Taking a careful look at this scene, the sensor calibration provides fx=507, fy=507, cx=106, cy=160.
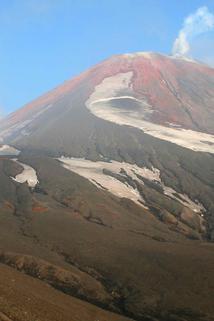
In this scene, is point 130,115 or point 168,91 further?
point 168,91

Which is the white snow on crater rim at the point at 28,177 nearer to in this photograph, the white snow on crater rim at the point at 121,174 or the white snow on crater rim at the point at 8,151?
the white snow on crater rim at the point at 121,174

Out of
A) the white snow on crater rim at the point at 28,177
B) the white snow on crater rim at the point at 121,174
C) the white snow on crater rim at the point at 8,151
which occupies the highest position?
the white snow on crater rim at the point at 121,174

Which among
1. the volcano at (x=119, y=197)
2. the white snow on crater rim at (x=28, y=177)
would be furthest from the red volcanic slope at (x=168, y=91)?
the white snow on crater rim at (x=28, y=177)

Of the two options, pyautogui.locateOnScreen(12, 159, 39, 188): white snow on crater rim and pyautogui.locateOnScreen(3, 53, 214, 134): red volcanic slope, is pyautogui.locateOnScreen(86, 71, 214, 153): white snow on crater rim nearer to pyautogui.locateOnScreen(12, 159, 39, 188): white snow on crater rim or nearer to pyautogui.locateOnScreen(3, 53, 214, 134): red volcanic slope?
pyautogui.locateOnScreen(3, 53, 214, 134): red volcanic slope

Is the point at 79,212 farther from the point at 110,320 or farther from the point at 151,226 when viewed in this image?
the point at 110,320

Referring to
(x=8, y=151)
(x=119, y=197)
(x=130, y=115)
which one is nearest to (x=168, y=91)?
(x=130, y=115)

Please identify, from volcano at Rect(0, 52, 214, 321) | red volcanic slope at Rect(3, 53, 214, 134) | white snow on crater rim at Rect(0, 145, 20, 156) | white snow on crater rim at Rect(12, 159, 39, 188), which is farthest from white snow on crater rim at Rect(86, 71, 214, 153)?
white snow on crater rim at Rect(12, 159, 39, 188)

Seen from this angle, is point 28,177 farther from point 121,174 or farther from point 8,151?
point 8,151
